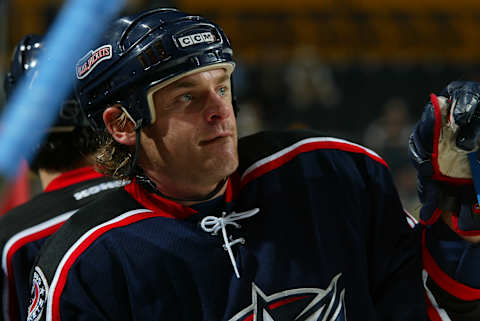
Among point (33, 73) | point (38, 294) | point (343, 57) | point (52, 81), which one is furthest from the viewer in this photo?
point (343, 57)

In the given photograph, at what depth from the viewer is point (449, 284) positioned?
138cm

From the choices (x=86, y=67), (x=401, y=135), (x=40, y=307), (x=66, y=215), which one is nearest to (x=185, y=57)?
(x=86, y=67)

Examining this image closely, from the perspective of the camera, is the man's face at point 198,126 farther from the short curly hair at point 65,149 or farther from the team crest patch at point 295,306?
the short curly hair at point 65,149

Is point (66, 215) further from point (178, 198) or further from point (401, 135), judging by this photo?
point (401, 135)

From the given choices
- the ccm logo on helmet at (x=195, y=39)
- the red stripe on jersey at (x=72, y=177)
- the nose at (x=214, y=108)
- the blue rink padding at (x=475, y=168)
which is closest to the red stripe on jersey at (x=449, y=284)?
the blue rink padding at (x=475, y=168)

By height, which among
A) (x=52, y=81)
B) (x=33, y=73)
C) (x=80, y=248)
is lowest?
(x=80, y=248)

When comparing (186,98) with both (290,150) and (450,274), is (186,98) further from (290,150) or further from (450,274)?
(450,274)

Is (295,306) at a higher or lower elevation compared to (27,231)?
lower

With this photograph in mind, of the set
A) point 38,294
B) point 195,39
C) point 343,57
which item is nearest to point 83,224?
point 38,294

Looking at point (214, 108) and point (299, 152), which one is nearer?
point (214, 108)

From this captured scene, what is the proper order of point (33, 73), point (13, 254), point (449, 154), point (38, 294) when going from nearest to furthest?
point (449, 154) < point (38, 294) < point (13, 254) < point (33, 73)

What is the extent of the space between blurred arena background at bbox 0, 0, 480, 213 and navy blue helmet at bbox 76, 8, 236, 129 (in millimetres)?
3030

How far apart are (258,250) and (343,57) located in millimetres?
6798

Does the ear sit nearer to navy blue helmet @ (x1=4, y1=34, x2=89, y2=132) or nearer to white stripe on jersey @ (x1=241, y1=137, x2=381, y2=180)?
white stripe on jersey @ (x1=241, y1=137, x2=381, y2=180)
